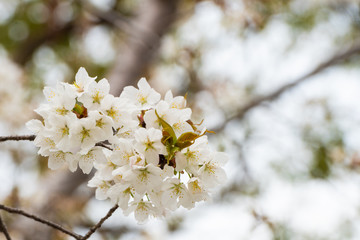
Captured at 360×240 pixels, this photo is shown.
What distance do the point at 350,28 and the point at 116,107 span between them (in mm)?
4443

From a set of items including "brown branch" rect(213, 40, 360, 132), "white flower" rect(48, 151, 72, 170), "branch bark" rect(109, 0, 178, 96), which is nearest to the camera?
"white flower" rect(48, 151, 72, 170)

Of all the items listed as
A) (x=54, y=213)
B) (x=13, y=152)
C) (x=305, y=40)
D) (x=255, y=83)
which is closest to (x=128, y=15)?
(x=255, y=83)

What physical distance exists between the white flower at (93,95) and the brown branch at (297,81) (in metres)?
2.63

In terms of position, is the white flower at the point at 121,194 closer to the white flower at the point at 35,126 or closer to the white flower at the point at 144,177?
the white flower at the point at 144,177

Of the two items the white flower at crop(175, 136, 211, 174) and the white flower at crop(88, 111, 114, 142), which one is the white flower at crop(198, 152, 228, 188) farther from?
the white flower at crop(88, 111, 114, 142)

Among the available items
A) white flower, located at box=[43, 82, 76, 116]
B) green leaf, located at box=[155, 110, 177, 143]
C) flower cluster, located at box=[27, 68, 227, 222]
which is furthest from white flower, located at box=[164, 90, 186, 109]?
white flower, located at box=[43, 82, 76, 116]

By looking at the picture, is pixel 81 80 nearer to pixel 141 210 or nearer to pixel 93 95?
pixel 93 95

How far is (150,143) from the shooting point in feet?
2.44

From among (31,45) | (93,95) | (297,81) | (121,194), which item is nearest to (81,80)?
(93,95)

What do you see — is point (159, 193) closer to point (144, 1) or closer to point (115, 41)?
point (144, 1)

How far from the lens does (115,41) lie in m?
4.65

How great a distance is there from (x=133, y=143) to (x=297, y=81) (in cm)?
294

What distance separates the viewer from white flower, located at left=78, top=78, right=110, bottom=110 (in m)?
0.80

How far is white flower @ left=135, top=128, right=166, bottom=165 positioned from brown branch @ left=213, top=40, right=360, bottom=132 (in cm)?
266
